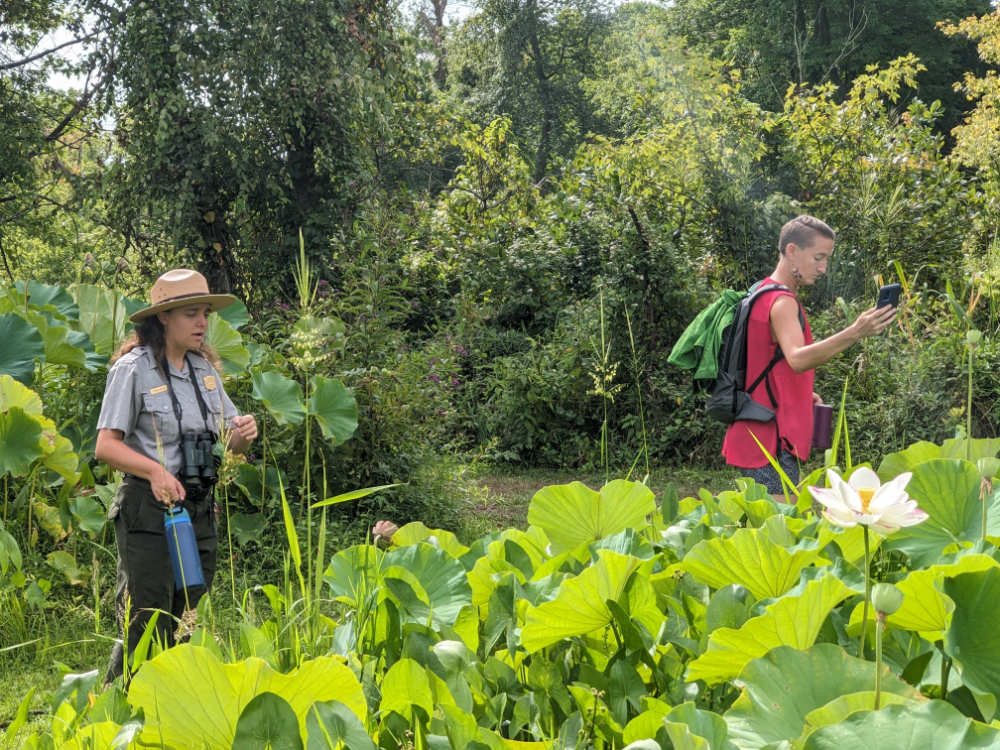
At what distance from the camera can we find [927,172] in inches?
384

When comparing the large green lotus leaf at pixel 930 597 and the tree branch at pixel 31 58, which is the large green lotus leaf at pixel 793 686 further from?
the tree branch at pixel 31 58

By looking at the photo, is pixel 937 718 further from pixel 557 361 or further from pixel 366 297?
pixel 557 361

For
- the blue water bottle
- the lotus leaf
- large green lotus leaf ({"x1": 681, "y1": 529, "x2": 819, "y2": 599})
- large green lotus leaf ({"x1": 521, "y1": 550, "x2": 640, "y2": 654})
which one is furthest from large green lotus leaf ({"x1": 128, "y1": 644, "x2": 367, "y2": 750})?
the lotus leaf

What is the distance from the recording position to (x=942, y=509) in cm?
126

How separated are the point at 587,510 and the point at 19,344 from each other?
3.41 m

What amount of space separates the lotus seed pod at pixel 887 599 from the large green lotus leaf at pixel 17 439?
12.0ft

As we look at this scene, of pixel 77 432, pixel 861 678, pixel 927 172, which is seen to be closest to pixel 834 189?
pixel 927 172

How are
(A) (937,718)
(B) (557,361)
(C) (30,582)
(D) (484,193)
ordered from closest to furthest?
1. (A) (937,718)
2. (C) (30,582)
3. (B) (557,361)
4. (D) (484,193)

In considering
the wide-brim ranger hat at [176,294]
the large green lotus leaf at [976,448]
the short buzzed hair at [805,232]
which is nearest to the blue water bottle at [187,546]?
the wide-brim ranger hat at [176,294]

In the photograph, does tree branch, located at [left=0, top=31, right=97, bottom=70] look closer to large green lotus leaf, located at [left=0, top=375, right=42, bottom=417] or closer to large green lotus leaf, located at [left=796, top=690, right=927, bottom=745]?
large green lotus leaf, located at [left=0, top=375, right=42, bottom=417]

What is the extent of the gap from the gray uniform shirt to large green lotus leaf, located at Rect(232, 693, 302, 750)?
2.04m

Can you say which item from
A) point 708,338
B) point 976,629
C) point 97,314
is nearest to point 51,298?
point 97,314

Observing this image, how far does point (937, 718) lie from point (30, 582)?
13.4ft

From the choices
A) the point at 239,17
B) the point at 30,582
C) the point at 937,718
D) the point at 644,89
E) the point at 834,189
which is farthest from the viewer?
the point at 644,89
